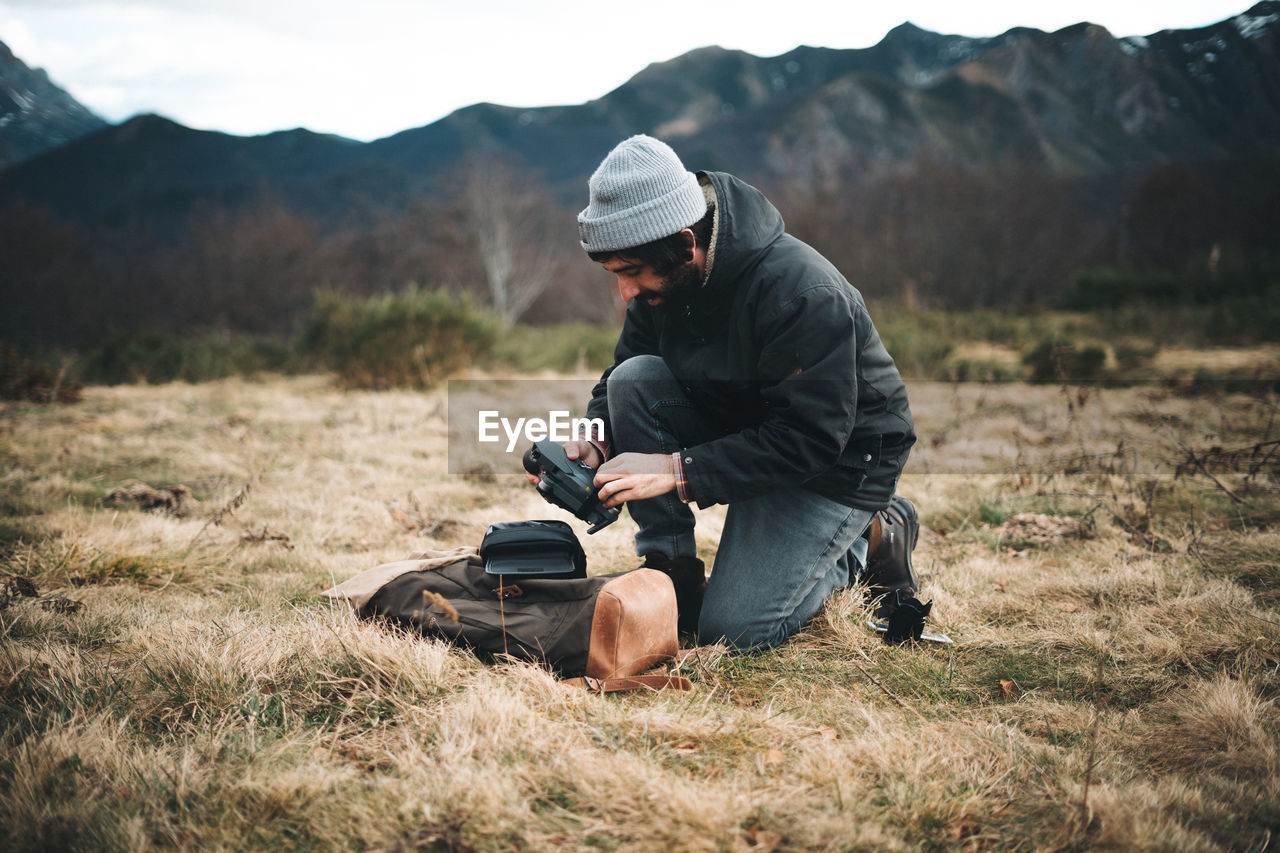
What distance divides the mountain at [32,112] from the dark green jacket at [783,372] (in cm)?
1180

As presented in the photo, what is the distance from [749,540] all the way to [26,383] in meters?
8.24

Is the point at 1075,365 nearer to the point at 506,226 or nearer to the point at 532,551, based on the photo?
the point at 532,551

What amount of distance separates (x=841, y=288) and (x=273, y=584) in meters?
2.27

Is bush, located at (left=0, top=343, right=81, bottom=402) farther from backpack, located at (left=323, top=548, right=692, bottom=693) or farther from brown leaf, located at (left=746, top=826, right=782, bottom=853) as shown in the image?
brown leaf, located at (left=746, top=826, right=782, bottom=853)

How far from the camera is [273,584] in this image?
2643 mm

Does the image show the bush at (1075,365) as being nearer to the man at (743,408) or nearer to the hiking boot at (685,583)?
the man at (743,408)

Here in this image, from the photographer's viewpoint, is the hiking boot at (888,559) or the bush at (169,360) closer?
the hiking boot at (888,559)

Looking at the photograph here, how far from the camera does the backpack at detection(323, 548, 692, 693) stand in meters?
1.87

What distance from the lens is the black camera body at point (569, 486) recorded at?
2037mm

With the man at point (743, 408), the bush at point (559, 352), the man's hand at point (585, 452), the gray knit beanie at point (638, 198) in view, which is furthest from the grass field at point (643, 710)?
the bush at point (559, 352)

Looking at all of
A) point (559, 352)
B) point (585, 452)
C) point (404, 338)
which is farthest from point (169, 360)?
point (585, 452)

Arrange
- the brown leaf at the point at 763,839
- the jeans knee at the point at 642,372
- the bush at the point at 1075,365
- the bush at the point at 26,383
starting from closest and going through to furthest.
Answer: the brown leaf at the point at 763,839 → the jeans knee at the point at 642,372 → the bush at the point at 26,383 → the bush at the point at 1075,365

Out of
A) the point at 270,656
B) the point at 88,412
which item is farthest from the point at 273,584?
the point at 88,412

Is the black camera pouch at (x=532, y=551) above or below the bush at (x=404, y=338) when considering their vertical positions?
below
